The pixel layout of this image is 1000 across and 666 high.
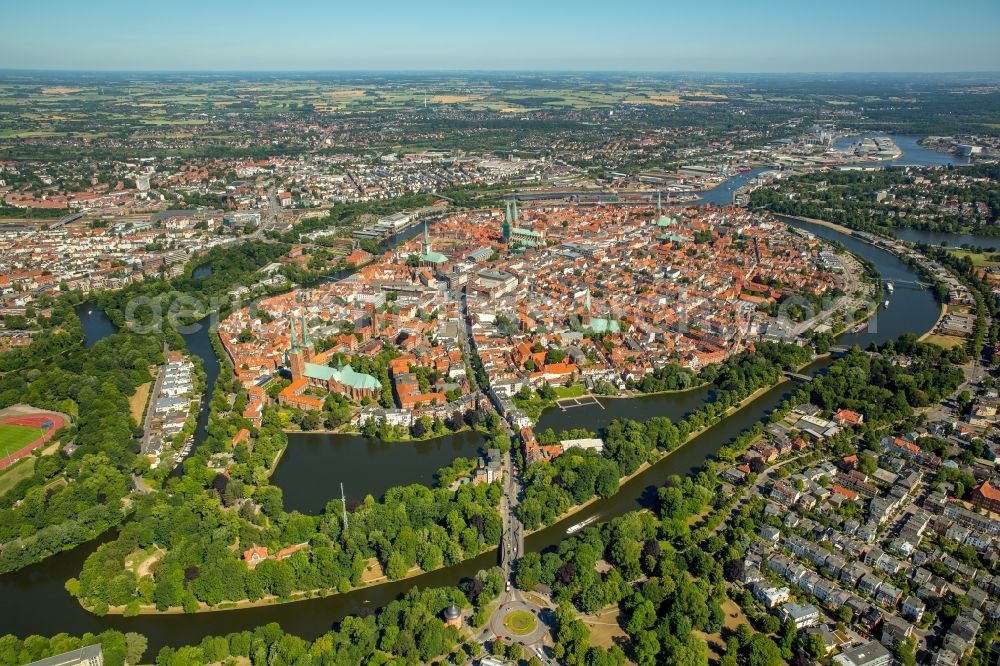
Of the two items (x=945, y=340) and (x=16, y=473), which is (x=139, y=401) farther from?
(x=945, y=340)

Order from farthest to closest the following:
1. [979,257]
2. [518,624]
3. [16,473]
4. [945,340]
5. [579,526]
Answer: [979,257], [945,340], [16,473], [579,526], [518,624]

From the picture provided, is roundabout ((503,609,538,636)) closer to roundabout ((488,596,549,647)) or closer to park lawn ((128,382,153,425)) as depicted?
roundabout ((488,596,549,647))

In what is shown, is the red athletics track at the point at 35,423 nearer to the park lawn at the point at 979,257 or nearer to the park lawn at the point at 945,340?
the park lawn at the point at 945,340

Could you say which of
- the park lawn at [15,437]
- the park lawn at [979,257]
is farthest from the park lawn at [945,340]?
the park lawn at [15,437]

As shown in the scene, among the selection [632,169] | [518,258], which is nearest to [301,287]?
[518,258]

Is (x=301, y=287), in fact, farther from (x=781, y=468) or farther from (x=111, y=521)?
(x=781, y=468)

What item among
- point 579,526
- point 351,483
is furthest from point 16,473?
point 579,526
